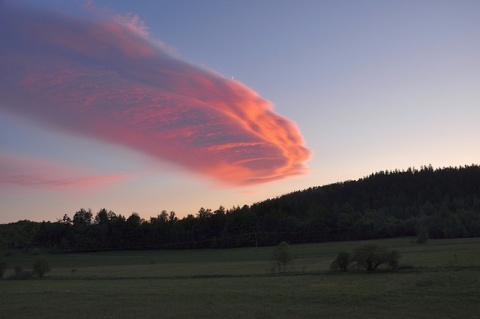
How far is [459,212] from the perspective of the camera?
164m

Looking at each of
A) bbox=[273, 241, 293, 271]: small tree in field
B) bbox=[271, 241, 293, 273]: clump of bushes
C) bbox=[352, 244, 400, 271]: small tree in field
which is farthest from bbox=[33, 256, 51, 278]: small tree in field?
bbox=[352, 244, 400, 271]: small tree in field

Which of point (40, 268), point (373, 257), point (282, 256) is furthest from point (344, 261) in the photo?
point (40, 268)

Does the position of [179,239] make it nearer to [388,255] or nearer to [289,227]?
[289,227]

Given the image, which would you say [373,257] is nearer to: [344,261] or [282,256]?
[344,261]

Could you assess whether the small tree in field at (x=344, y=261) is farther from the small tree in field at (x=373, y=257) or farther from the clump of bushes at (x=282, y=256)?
the clump of bushes at (x=282, y=256)

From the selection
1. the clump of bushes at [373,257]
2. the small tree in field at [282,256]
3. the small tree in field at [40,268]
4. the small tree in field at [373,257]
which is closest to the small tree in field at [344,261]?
the clump of bushes at [373,257]

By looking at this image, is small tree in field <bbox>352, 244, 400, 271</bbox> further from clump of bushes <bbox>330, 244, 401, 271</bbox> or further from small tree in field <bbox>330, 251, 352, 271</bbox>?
small tree in field <bbox>330, 251, 352, 271</bbox>

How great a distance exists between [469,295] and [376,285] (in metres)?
9.83

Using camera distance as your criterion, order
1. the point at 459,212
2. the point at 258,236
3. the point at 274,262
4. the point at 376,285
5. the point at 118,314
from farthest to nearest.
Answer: the point at 258,236
the point at 459,212
the point at 274,262
the point at 376,285
the point at 118,314

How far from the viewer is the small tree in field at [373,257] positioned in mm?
55312

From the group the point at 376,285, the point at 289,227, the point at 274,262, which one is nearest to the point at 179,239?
the point at 289,227

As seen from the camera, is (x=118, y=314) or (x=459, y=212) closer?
(x=118, y=314)

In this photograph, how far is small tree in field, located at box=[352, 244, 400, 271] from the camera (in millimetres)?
55312

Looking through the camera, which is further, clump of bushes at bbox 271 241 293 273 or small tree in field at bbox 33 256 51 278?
small tree in field at bbox 33 256 51 278
